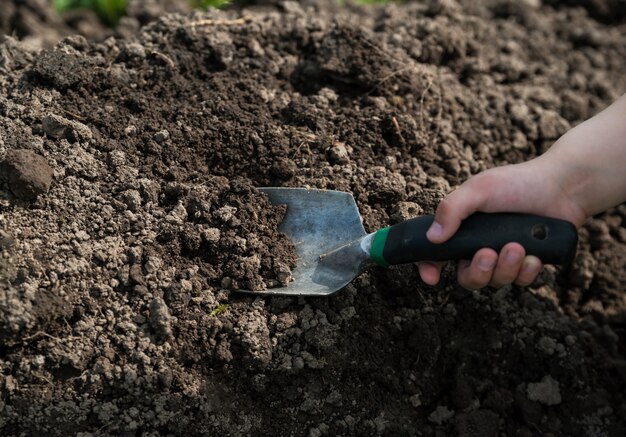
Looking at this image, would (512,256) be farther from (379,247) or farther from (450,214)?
(379,247)

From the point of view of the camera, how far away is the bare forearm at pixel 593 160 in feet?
7.52

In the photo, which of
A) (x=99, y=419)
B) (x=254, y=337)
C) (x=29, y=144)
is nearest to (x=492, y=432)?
(x=254, y=337)

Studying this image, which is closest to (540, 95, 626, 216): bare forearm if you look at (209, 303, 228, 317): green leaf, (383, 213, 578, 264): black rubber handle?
(383, 213, 578, 264): black rubber handle

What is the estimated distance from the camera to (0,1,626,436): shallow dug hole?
87.4 inches

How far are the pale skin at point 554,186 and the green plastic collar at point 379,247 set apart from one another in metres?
0.15

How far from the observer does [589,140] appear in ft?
7.55

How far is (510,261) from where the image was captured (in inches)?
83.1

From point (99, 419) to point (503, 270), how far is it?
1.28m

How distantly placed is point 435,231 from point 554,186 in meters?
0.44

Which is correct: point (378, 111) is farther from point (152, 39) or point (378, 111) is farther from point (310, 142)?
point (152, 39)

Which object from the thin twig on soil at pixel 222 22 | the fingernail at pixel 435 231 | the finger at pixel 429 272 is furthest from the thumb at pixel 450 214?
the thin twig on soil at pixel 222 22

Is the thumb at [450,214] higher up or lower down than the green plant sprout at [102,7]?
higher up

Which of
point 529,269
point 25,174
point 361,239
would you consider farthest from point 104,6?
point 529,269

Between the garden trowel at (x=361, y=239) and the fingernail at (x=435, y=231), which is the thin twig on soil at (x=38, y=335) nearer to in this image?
the garden trowel at (x=361, y=239)
